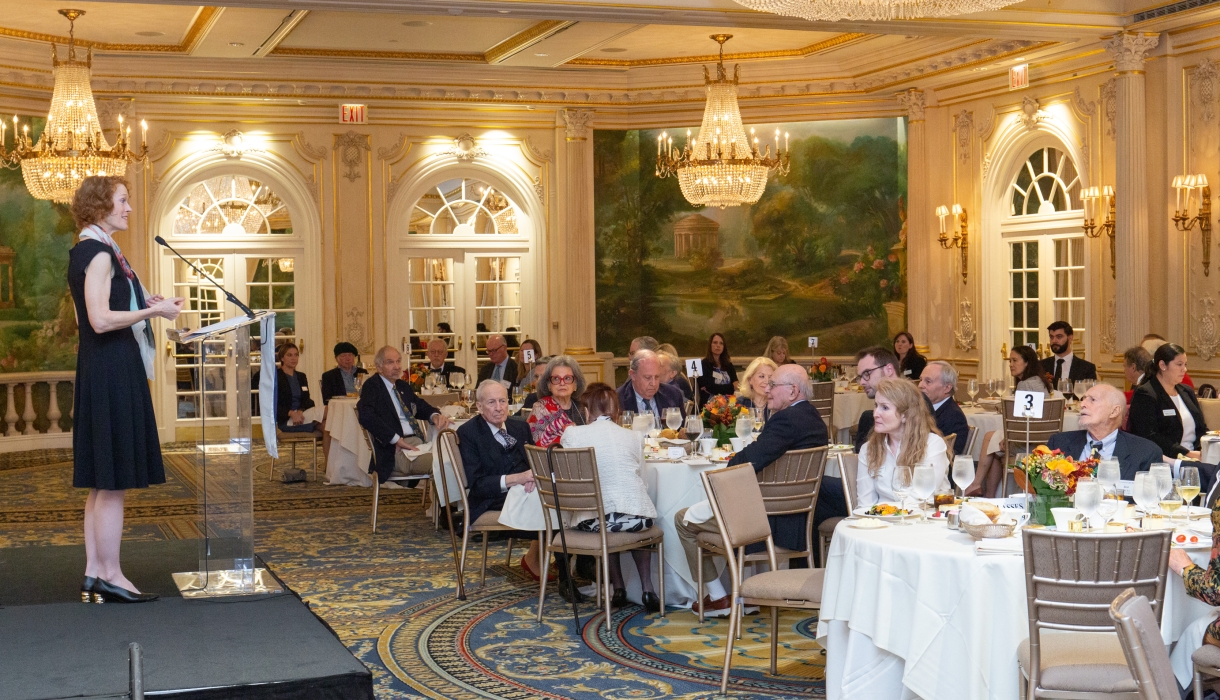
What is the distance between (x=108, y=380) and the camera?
5074mm

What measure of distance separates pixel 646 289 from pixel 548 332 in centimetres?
132

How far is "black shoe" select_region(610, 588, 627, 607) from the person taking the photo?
6.96 m

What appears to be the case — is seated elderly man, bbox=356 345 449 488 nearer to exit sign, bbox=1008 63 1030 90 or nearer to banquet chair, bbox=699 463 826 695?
banquet chair, bbox=699 463 826 695

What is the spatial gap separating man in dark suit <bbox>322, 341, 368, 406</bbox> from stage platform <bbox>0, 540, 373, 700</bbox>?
645 cm

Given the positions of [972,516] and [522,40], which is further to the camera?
[522,40]

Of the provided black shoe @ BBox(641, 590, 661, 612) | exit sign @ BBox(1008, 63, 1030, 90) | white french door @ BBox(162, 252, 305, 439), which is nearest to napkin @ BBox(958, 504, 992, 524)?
black shoe @ BBox(641, 590, 661, 612)

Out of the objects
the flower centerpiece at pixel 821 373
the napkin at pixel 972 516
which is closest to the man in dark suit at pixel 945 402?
the napkin at pixel 972 516

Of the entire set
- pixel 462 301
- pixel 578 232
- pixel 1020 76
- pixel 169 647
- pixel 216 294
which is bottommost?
pixel 169 647

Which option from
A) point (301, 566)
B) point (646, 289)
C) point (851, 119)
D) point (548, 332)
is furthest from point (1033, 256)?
point (301, 566)

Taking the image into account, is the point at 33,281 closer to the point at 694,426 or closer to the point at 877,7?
the point at 694,426

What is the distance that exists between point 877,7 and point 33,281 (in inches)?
414

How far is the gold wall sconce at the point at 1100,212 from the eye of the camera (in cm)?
1245

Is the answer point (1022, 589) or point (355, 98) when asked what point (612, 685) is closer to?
point (1022, 589)

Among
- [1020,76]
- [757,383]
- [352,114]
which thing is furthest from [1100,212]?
[352,114]
